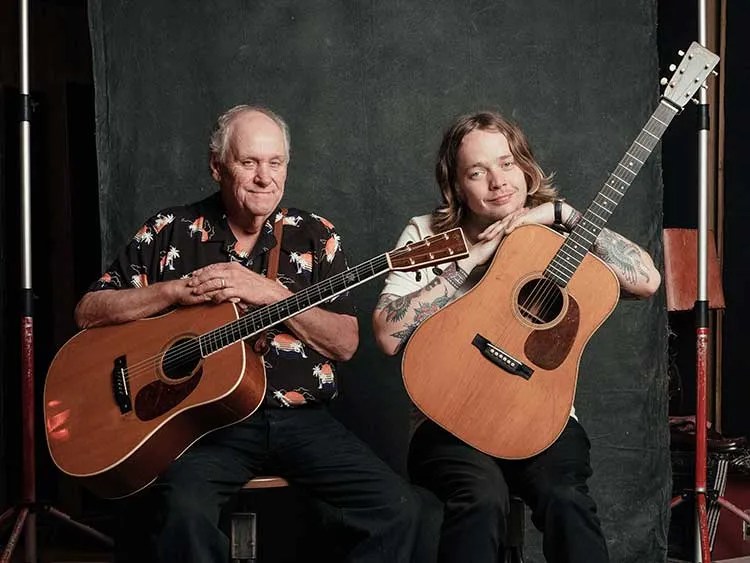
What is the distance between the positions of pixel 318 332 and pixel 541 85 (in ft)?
4.52

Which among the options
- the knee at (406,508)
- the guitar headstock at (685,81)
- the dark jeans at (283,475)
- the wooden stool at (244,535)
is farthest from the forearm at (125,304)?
the guitar headstock at (685,81)

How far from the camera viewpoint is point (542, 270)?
2484 mm

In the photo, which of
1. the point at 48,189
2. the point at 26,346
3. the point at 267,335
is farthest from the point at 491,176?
the point at 48,189

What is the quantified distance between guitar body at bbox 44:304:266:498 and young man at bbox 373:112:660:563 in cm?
43

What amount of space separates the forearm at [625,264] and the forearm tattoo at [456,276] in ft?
0.98

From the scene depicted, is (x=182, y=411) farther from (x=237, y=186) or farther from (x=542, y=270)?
(x=542, y=270)

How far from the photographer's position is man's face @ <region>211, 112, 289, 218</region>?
2746mm

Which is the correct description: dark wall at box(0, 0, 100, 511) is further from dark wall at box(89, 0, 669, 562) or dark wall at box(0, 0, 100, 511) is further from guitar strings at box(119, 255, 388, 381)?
guitar strings at box(119, 255, 388, 381)

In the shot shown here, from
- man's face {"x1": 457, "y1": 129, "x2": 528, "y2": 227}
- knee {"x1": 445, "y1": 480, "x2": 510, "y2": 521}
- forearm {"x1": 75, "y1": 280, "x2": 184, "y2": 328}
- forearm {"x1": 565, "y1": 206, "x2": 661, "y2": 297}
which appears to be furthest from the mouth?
forearm {"x1": 75, "y1": 280, "x2": 184, "y2": 328}

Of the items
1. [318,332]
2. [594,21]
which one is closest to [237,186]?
[318,332]

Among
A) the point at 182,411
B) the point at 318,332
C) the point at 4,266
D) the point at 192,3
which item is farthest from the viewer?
the point at 4,266

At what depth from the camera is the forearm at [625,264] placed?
8.48 ft

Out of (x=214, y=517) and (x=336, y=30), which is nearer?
(x=214, y=517)

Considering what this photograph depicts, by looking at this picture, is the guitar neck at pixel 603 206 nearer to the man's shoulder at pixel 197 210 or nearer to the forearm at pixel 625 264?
the forearm at pixel 625 264
